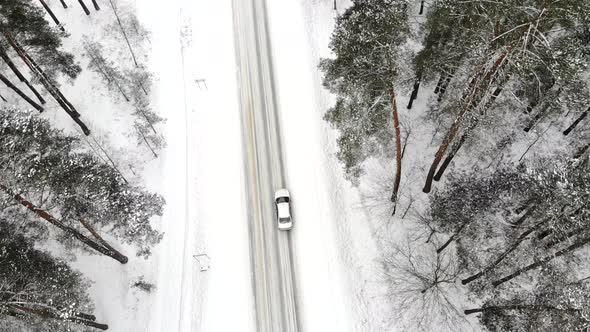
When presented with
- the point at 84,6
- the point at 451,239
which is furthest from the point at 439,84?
the point at 84,6

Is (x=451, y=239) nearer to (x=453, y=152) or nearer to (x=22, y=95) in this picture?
(x=453, y=152)

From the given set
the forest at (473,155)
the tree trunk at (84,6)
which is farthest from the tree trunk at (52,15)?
the forest at (473,155)

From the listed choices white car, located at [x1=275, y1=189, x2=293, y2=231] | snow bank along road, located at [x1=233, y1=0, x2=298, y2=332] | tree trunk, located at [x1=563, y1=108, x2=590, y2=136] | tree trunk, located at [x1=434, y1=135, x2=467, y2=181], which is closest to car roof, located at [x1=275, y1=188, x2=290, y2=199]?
white car, located at [x1=275, y1=189, x2=293, y2=231]

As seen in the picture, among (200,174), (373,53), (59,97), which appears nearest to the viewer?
(373,53)

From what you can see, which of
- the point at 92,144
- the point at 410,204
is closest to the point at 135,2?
the point at 92,144

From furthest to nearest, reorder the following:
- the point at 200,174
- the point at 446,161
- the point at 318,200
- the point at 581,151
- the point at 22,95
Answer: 1. the point at 22,95
2. the point at 200,174
3. the point at 318,200
4. the point at 581,151
5. the point at 446,161

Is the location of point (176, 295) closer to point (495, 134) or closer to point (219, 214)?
point (219, 214)
